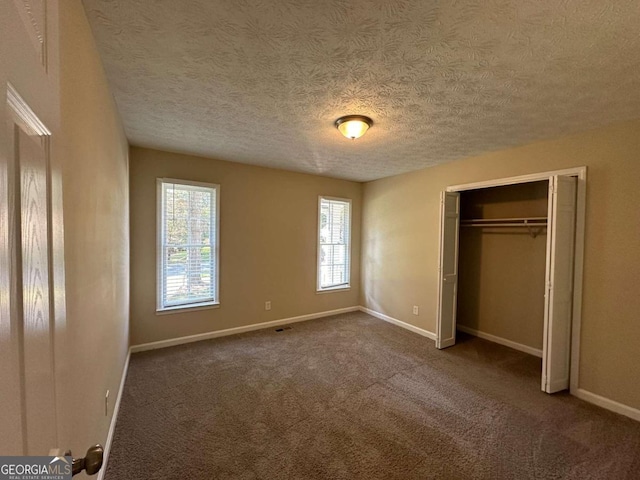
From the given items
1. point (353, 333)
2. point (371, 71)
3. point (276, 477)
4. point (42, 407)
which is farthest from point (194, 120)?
point (353, 333)

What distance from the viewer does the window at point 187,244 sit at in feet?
12.1

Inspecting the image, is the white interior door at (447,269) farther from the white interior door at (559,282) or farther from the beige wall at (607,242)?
the white interior door at (559,282)

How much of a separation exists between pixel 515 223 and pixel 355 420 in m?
3.13

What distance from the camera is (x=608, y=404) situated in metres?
2.57

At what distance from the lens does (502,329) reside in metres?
3.99

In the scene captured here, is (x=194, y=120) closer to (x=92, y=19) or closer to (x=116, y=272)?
(x=92, y=19)

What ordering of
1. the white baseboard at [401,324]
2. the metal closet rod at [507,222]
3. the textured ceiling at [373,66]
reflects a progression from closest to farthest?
the textured ceiling at [373,66]
the metal closet rod at [507,222]
the white baseboard at [401,324]

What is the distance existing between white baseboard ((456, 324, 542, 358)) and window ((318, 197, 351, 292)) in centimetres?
207

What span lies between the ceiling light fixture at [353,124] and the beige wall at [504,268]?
8.47ft

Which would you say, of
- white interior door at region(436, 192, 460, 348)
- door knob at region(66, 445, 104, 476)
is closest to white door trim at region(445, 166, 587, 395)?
white interior door at region(436, 192, 460, 348)

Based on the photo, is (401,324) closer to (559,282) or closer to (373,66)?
(559,282)

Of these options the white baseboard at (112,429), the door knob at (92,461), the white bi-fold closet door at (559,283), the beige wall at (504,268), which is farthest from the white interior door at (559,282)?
the white baseboard at (112,429)

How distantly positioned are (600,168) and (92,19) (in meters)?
3.88

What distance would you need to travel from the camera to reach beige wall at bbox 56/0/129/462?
3.65 feet
